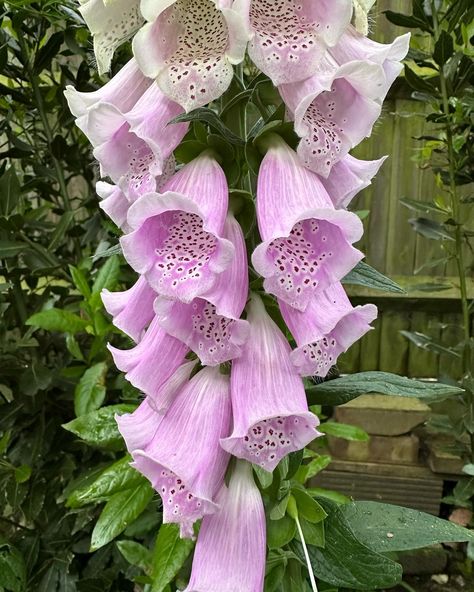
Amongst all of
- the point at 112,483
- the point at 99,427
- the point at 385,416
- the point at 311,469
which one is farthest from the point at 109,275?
the point at 385,416

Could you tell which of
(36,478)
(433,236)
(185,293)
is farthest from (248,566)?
(433,236)

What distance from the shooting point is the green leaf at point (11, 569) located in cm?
117

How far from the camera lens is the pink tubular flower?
1.91 ft

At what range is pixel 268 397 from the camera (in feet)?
1.77

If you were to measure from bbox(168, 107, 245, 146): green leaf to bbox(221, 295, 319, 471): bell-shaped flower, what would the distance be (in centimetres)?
20

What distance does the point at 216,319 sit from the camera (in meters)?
0.55

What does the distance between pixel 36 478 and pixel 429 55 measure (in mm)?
1426

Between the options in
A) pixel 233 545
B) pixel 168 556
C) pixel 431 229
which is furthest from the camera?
pixel 431 229

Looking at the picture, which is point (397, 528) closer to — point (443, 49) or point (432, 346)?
point (432, 346)

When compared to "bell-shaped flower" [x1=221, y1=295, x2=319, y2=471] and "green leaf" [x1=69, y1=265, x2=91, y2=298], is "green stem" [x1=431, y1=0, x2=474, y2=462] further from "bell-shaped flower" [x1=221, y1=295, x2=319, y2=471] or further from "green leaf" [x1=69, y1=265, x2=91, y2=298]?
"bell-shaped flower" [x1=221, y1=295, x2=319, y2=471]

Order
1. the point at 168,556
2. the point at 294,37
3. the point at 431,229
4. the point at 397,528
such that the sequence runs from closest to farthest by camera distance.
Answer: the point at 294,37, the point at 397,528, the point at 168,556, the point at 431,229

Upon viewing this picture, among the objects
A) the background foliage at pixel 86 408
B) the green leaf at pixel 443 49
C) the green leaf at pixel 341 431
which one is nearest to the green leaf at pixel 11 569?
the background foliage at pixel 86 408

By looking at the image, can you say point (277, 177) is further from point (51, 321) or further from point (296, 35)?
point (51, 321)

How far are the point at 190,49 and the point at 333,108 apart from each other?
14 centimetres
